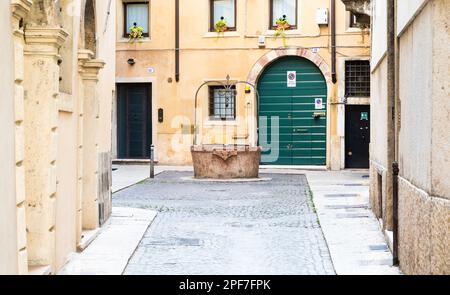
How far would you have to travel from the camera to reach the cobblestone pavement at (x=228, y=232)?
8.98m

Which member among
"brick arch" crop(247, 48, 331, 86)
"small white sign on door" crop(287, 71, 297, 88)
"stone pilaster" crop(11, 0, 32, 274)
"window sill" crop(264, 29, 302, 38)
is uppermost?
"window sill" crop(264, 29, 302, 38)

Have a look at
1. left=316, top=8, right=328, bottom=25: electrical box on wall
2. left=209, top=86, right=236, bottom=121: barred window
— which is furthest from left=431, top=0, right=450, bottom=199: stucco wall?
left=209, top=86, right=236, bottom=121: barred window

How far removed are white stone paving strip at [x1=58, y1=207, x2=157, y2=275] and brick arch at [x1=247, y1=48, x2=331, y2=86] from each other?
43.8 feet

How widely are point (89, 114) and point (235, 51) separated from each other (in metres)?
15.8

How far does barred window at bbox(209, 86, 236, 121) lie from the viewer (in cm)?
2683

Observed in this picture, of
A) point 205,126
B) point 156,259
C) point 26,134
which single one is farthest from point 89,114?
point 205,126

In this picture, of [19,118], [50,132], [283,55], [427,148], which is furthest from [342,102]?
[19,118]

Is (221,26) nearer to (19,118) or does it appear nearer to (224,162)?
(224,162)

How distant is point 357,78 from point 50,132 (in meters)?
18.8

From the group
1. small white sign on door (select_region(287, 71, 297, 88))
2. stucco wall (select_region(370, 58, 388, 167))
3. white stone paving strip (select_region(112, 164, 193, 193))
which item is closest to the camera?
stucco wall (select_region(370, 58, 388, 167))

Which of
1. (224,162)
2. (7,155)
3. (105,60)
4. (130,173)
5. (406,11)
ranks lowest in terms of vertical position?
(130,173)

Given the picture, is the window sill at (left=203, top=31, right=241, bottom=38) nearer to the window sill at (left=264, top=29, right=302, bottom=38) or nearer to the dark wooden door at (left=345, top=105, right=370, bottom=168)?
the window sill at (left=264, top=29, right=302, bottom=38)

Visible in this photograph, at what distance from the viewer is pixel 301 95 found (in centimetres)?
2642

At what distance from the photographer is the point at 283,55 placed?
2641cm
